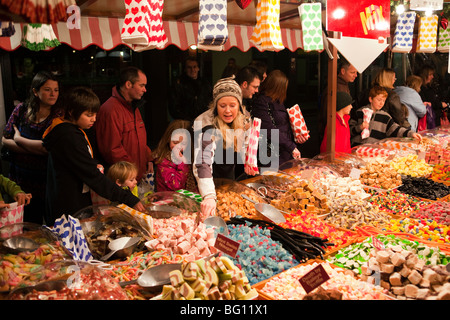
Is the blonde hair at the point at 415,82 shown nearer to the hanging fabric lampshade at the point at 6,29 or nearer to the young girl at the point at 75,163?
the young girl at the point at 75,163

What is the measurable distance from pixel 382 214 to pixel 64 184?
197 centimetres

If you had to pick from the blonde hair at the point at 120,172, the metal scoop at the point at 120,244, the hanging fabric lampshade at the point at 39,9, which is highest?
the hanging fabric lampshade at the point at 39,9

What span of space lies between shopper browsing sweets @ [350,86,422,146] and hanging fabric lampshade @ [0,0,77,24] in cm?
373

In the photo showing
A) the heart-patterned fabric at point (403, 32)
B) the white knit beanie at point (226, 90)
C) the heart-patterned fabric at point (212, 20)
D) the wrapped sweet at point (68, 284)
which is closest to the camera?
the wrapped sweet at point (68, 284)

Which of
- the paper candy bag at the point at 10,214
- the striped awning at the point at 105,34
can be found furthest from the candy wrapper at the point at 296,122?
the paper candy bag at the point at 10,214

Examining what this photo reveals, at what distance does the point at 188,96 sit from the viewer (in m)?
5.08

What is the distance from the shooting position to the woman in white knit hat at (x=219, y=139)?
2627 mm

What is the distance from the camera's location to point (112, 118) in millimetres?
3666

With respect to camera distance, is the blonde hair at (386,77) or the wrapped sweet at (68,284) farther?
the blonde hair at (386,77)

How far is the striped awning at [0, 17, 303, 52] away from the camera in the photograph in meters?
3.37

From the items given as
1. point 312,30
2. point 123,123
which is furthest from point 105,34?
point 312,30

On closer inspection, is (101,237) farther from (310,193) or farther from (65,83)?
(65,83)

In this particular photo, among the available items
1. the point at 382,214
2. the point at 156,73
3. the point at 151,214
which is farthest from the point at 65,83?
the point at 382,214

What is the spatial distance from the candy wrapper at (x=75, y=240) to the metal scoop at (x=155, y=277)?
1.08 ft
